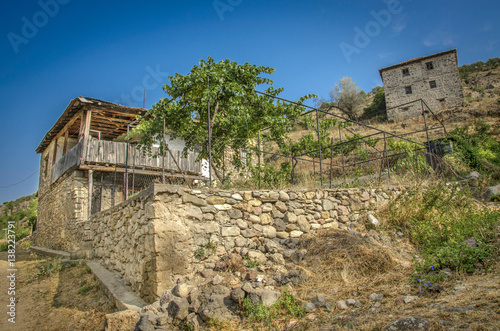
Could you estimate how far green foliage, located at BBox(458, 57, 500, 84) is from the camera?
31734 mm

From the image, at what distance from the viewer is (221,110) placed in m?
8.55

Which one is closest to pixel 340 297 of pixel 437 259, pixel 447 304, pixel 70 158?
pixel 447 304

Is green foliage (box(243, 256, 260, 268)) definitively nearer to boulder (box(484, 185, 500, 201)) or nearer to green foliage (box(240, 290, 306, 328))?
green foliage (box(240, 290, 306, 328))

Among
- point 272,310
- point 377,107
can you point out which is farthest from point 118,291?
point 377,107

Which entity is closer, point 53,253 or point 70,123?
point 53,253

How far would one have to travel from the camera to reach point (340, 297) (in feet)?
11.6

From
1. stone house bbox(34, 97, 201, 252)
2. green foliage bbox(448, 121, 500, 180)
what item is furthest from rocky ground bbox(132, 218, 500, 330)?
green foliage bbox(448, 121, 500, 180)

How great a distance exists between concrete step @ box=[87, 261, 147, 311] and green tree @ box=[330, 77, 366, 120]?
103 ft

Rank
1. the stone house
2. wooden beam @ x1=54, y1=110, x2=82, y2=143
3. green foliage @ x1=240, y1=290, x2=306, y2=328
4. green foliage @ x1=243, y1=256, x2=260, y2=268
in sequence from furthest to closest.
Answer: wooden beam @ x1=54, y1=110, x2=82, y2=143
the stone house
green foliage @ x1=243, y1=256, x2=260, y2=268
green foliage @ x1=240, y1=290, x2=306, y2=328

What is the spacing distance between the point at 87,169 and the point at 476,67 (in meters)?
41.1

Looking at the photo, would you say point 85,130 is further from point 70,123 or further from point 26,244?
point 26,244

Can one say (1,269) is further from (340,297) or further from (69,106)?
(340,297)

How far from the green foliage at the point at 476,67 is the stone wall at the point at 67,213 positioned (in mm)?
37193

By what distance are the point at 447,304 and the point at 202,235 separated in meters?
3.08
